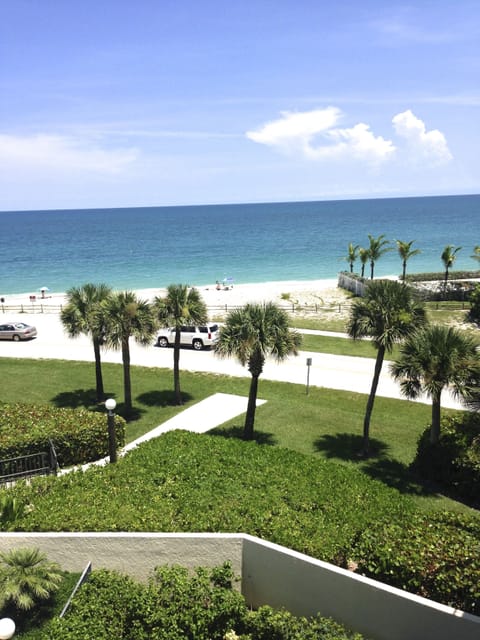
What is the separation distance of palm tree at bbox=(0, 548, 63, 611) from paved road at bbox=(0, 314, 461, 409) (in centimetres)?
1655

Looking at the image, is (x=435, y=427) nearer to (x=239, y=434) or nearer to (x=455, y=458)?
(x=455, y=458)

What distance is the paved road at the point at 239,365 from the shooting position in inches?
983

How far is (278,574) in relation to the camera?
9.87m

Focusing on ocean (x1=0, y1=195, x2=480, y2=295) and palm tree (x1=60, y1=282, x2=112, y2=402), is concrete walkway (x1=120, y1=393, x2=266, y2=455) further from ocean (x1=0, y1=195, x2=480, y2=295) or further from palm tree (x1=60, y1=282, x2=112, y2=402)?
ocean (x1=0, y1=195, x2=480, y2=295)

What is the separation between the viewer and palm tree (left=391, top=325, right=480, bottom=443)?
47.3 ft

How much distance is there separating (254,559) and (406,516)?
12.2 ft

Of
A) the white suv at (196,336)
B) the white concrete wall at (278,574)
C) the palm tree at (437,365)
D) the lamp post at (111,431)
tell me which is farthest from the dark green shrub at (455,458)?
the white suv at (196,336)

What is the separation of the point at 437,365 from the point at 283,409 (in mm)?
8401

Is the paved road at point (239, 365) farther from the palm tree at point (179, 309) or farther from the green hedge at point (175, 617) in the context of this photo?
the green hedge at point (175, 617)

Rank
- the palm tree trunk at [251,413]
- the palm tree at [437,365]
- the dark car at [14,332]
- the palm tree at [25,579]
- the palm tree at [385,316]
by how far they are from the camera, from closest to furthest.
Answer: the palm tree at [25,579] → the palm tree at [437,365] → the palm tree at [385,316] → the palm tree trunk at [251,413] → the dark car at [14,332]

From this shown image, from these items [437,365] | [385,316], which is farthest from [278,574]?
[385,316]

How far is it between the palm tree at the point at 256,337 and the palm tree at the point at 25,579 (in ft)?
29.8

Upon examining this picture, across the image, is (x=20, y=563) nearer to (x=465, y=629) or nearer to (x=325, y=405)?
A: (x=465, y=629)

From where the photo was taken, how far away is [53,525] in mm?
10562
